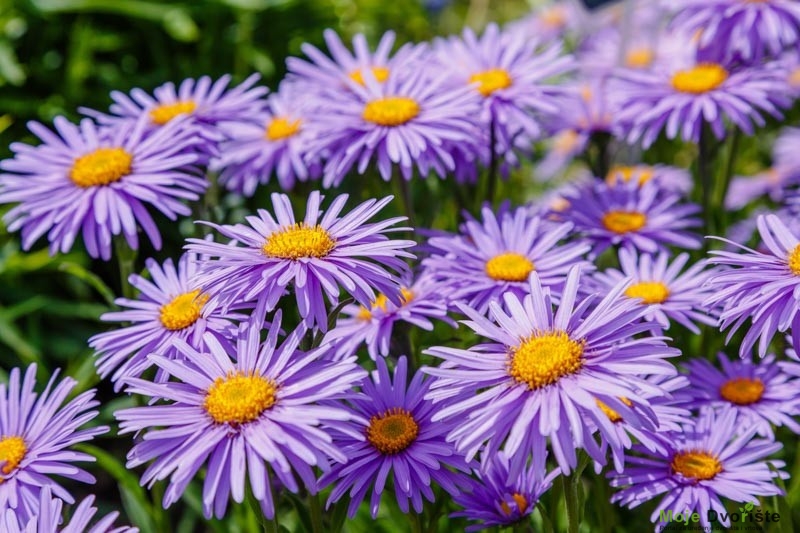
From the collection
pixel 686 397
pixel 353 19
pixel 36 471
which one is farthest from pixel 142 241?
pixel 686 397

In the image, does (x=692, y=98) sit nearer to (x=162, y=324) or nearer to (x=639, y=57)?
(x=639, y=57)

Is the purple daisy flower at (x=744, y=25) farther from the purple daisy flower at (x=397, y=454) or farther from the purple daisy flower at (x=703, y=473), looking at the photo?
the purple daisy flower at (x=397, y=454)

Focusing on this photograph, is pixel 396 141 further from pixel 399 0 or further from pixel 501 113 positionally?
pixel 399 0

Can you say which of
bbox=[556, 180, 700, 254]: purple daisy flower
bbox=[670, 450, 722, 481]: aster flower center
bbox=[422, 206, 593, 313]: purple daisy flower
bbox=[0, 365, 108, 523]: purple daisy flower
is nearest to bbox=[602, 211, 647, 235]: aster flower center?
bbox=[556, 180, 700, 254]: purple daisy flower

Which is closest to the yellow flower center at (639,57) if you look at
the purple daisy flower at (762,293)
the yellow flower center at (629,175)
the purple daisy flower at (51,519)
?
the yellow flower center at (629,175)

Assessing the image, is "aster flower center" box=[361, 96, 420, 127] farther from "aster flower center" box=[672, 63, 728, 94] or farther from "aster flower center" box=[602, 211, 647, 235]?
"aster flower center" box=[672, 63, 728, 94]

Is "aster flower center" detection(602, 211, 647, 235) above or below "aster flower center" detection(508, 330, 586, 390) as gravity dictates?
above
